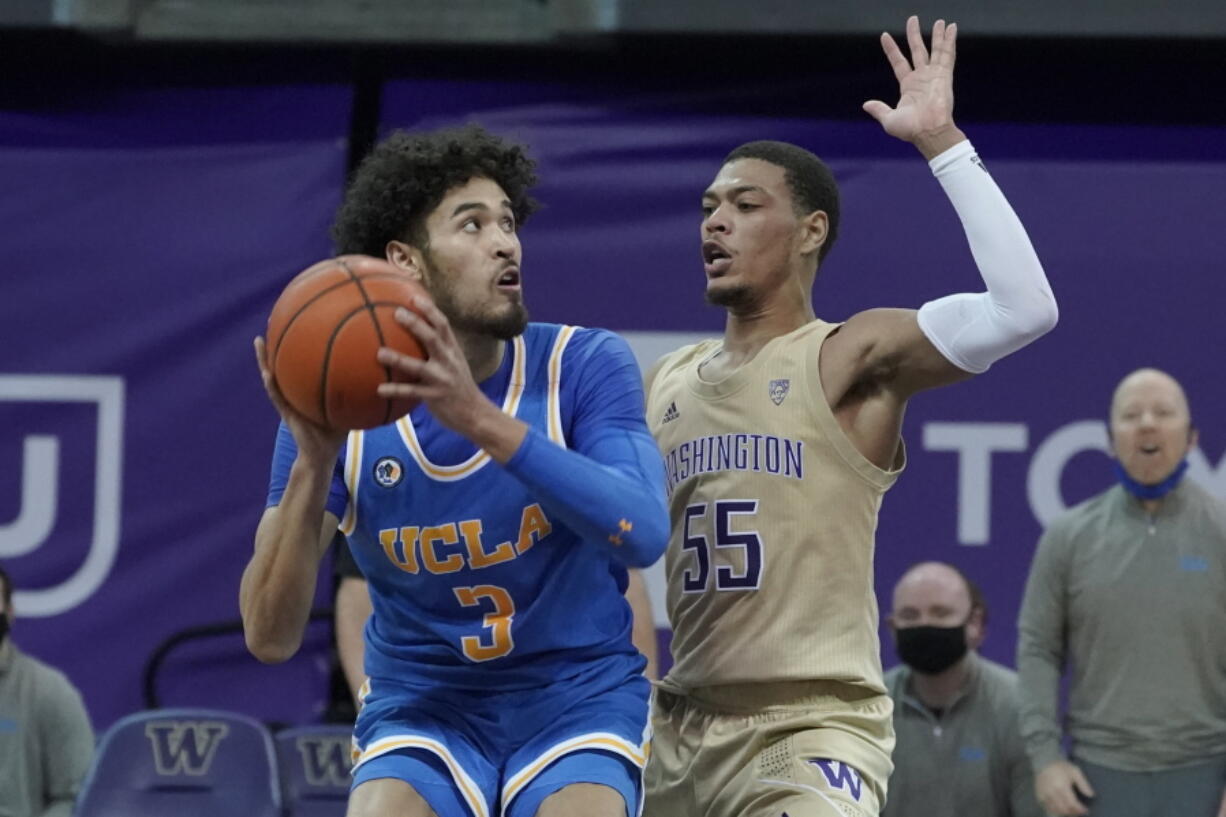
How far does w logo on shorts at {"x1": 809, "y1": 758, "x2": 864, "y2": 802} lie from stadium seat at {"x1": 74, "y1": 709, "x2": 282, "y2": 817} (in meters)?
2.81

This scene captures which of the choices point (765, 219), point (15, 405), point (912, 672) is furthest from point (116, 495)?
point (765, 219)

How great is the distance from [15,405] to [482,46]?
2.29m

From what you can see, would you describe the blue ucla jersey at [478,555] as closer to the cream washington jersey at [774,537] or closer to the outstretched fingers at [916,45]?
the cream washington jersey at [774,537]

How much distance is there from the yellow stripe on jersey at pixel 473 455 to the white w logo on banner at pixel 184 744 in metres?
3.05

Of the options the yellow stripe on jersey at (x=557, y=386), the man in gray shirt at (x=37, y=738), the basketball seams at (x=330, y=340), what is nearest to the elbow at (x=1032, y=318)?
the yellow stripe on jersey at (x=557, y=386)

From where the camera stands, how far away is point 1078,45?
783cm

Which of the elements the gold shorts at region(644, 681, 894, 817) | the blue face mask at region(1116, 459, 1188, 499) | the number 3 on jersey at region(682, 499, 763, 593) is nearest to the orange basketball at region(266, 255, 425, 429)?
the number 3 on jersey at region(682, 499, 763, 593)

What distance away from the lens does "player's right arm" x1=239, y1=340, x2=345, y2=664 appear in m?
3.60

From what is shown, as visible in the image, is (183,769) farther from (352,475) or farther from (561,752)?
(561,752)

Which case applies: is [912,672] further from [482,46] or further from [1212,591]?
[482,46]

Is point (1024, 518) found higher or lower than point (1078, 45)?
lower

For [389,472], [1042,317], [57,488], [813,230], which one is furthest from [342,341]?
[57,488]

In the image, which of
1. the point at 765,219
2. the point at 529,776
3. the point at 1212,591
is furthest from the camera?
the point at 1212,591

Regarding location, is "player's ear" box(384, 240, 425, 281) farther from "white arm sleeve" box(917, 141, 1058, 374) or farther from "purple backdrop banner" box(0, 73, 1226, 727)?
"purple backdrop banner" box(0, 73, 1226, 727)
